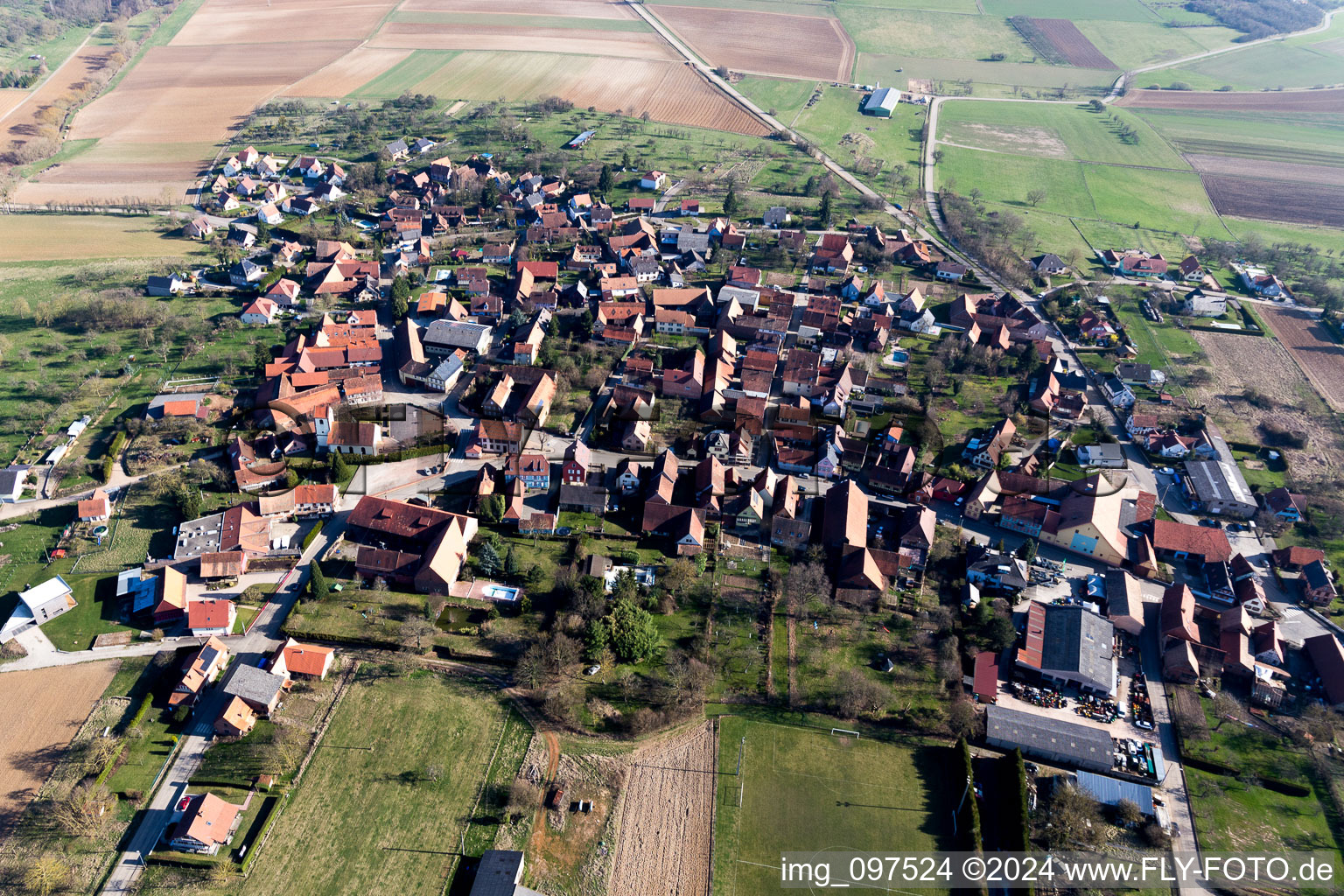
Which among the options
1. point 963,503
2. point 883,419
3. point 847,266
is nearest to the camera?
point 963,503

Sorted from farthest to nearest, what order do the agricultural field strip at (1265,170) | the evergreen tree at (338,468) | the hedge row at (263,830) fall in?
the agricultural field strip at (1265,170)
the evergreen tree at (338,468)
the hedge row at (263,830)

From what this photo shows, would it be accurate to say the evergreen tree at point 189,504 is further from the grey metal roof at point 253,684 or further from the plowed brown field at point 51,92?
the plowed brown field at point 51,92

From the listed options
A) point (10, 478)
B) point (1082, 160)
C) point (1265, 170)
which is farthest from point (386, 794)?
point (1265, 170)

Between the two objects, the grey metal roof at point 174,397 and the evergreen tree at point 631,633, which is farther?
the grey metal roof at point 174,397

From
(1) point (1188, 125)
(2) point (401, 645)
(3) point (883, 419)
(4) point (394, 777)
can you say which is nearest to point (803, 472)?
(3) point (883, 419)

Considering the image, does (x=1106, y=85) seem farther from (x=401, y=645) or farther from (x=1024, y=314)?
(x=401, y=645)

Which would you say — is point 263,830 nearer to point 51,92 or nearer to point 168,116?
point 168,116

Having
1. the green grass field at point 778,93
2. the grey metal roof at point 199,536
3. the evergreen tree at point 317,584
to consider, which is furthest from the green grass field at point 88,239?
the green grass field at point 778,93
